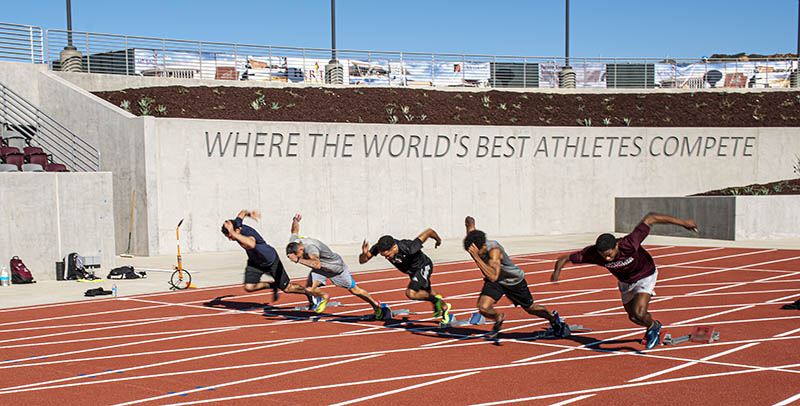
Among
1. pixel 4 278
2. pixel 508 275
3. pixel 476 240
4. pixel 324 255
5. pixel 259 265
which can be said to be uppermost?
pixel 476 240

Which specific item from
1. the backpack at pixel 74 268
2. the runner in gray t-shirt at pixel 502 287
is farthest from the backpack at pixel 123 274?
the runner in gray t-shirt at pixel 502 287

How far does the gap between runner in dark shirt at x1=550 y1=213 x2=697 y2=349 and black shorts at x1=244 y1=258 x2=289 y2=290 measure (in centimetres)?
469

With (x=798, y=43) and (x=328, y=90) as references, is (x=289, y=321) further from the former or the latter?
(x=798, y=43)

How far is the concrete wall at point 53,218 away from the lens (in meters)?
18.0

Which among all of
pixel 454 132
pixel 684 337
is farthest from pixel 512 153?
pixel 684 337

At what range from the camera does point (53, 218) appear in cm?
1855

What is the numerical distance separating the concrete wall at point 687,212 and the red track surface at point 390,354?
10.9 meters

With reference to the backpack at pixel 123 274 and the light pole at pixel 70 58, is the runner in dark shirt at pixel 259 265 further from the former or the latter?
the light pole at pixel 70 58

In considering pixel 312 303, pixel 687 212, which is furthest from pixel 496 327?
pixel 687 212

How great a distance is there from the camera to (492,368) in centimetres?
866

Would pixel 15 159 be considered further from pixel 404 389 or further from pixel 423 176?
pixel 404 389

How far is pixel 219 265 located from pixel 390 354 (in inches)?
463

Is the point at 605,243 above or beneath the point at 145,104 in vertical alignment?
beneath

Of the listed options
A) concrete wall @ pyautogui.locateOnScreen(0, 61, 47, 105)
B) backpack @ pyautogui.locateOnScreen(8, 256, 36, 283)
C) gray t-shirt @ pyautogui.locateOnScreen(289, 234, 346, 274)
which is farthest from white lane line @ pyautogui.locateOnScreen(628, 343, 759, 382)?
concrete wall @ pyautogui.locateOnScreen(0, 61, 47, 105)
